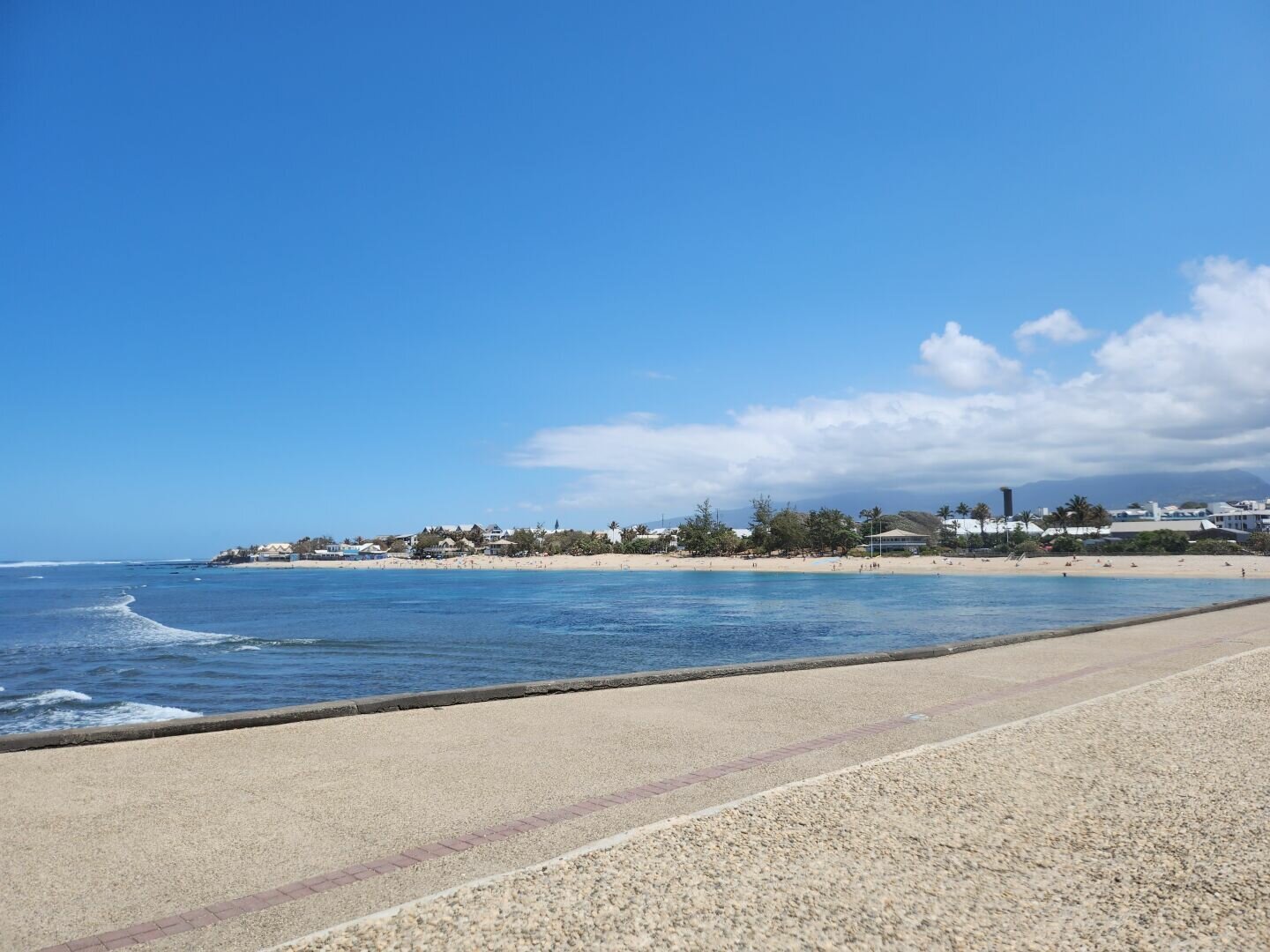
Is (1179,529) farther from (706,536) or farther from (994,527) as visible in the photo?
(706,536)

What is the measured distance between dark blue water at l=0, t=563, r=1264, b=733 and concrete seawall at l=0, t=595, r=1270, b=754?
711 cm

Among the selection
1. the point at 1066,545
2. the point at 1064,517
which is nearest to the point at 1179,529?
the point at 1064,517

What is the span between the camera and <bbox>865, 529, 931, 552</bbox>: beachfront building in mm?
125750

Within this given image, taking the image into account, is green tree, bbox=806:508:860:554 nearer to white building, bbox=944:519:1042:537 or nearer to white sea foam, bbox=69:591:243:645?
white building, bbox=944:519:1042:537

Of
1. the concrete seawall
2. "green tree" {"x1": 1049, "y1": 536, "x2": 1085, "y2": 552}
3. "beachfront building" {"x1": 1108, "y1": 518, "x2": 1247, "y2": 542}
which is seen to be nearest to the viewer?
the concrete seawall

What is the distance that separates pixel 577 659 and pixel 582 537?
496ft

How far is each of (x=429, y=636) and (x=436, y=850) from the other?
948 inches

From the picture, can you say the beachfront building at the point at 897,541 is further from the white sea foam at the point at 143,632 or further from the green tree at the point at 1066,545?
the white sea foam at the point at 143,632

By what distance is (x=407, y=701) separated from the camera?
8367mm

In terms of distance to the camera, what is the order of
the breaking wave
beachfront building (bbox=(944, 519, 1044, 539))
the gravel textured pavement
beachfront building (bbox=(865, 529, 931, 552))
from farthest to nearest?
beachfront building (bbox=(944, 519, 1044, 539))
beachfront building (bbox=(865, 529, 931, 552))
the breaking wave
the gravel textured pavement

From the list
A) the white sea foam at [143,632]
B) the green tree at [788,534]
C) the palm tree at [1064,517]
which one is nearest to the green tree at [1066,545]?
the palm tree at [1064,517]

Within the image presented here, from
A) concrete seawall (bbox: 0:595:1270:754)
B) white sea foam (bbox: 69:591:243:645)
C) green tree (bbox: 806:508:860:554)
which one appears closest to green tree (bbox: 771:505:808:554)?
green tree (bbox: 806:508:860:554)

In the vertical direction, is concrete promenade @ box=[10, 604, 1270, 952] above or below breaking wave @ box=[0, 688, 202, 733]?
above

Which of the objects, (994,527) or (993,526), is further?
(993,526)
